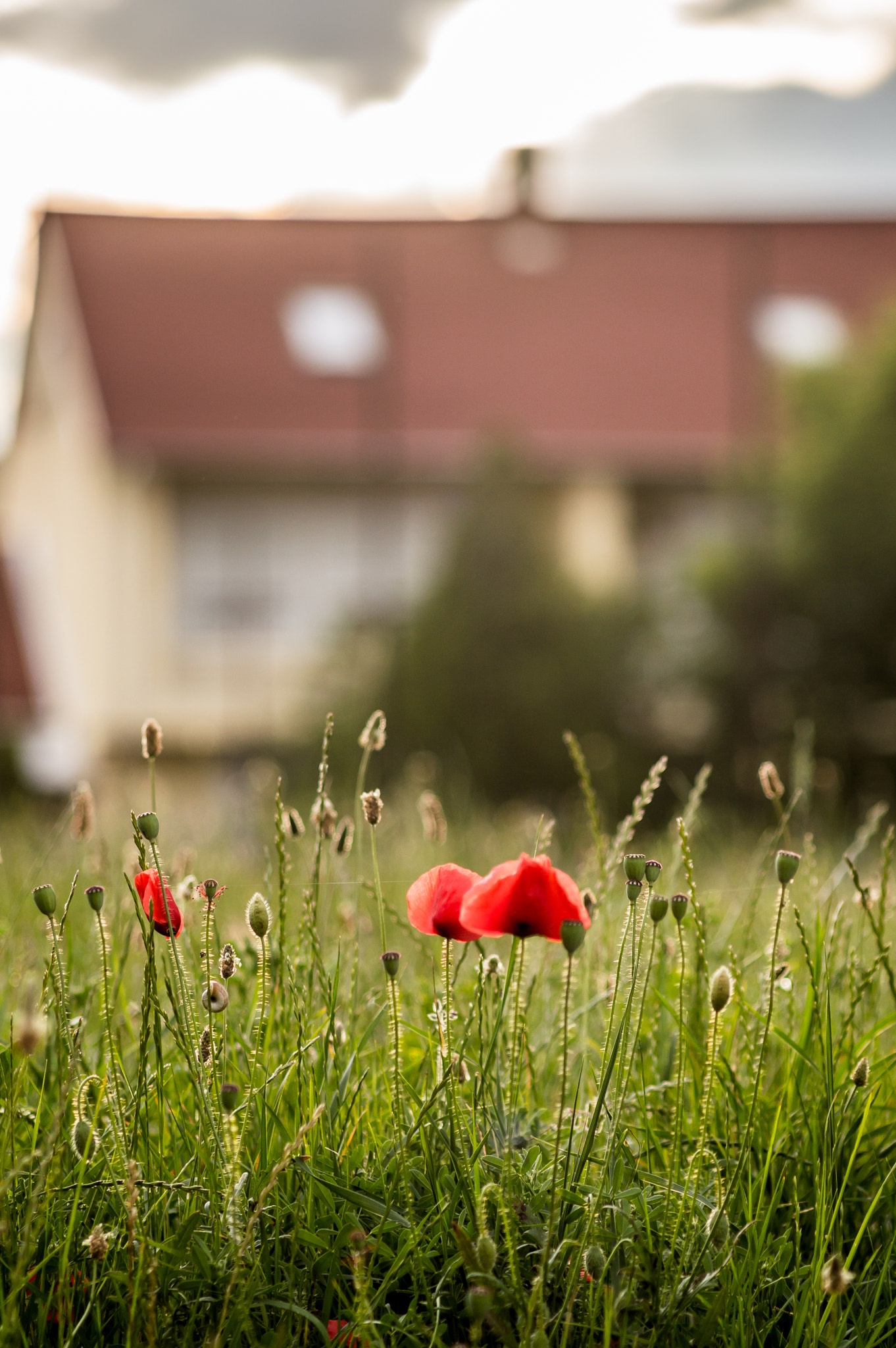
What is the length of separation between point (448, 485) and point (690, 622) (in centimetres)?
739

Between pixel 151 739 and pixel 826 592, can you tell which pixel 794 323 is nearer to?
pixel 826 592

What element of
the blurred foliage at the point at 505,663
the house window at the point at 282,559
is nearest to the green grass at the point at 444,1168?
the blurred foliage at the point at 505,663

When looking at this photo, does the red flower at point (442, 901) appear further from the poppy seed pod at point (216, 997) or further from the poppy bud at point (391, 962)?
the poppy seed pod at point (216, 997)

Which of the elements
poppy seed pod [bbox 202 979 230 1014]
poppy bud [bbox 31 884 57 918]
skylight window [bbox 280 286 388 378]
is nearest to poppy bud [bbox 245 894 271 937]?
poppy seed pod [bbox 202 979 230 1014]

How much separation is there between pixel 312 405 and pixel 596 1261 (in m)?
16.6

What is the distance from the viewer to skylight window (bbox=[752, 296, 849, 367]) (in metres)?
Answer: 17.4

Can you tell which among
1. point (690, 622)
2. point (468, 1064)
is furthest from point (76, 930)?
point (690, 622)

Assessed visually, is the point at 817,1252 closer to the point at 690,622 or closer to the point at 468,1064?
the point at 468,1064

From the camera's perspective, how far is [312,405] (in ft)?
56.0

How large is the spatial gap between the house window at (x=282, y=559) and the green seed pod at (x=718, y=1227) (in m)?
16.8

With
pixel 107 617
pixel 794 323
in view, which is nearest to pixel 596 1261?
pixel 107 617

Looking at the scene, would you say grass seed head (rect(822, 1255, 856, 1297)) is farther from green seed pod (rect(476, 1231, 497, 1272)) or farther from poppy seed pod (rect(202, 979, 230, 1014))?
poppy seed pod (rect(202, 979, 230, 1014))

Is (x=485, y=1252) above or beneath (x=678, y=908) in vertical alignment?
beneath

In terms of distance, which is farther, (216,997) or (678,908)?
(678,908)
